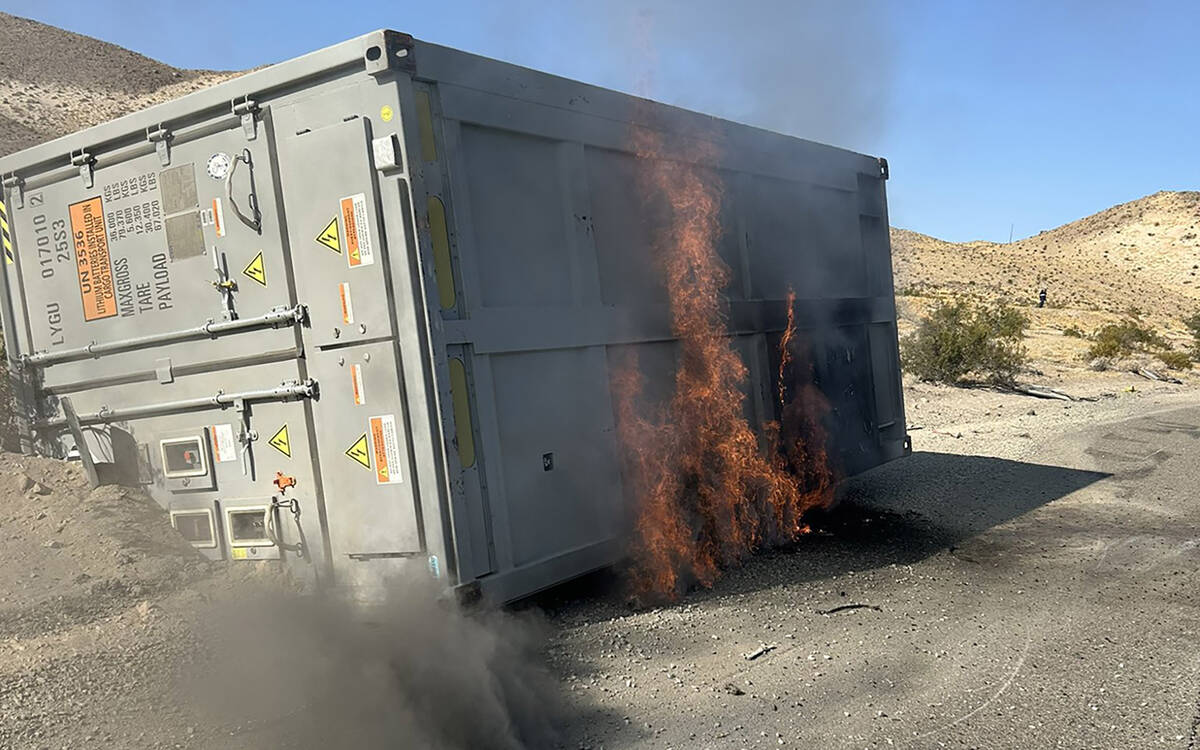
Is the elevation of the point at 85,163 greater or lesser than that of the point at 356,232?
greater

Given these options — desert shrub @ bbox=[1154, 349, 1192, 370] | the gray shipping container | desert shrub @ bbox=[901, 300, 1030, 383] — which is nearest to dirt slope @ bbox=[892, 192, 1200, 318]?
desert shrub @ bbox=[1154, 349, 1192, 370]

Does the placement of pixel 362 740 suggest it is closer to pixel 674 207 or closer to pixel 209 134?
pixel 209 134

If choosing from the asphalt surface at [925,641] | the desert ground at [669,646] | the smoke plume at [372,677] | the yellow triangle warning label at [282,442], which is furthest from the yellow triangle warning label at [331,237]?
the asphalt surface at [925,641]

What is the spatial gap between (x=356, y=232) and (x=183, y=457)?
1771 millimetres

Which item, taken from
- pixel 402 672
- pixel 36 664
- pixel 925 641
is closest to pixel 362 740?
pixel 402 672

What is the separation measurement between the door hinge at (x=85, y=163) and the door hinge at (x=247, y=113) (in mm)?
1250

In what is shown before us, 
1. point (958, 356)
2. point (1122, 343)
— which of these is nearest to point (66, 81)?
point (958, 356)

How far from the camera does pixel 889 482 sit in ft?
28.7

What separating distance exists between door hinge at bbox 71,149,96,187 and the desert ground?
1737 mm

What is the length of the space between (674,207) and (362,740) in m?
3.63

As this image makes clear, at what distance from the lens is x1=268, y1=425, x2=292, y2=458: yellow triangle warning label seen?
4.58 meters

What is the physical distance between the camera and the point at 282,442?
15.1 feet

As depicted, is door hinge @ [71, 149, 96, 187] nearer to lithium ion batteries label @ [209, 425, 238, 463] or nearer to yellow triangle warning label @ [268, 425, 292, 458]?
lithium ion batteries label @ [209, 425, 238, 463]

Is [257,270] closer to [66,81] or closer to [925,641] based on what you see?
[925,641]
